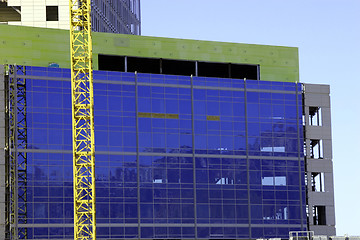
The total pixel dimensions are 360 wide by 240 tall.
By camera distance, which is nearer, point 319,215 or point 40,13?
point 319,215

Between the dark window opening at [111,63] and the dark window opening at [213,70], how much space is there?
13759 millimetres

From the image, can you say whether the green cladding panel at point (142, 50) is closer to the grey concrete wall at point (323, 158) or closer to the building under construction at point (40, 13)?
the grey concrete wall at point (323, 158)

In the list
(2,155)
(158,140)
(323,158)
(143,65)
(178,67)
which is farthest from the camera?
(323,158)

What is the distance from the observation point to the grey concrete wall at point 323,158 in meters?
144

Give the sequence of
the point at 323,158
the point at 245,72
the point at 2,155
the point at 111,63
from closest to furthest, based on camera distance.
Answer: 1. the point at 2,155
2. the point at 111,63
3. the point at 323,158
4. the point at 245,72

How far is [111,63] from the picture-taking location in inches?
5502

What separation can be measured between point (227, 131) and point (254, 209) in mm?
12904

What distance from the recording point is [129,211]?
433ft

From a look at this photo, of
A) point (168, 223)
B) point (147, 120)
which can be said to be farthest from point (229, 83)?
point (168, 223)

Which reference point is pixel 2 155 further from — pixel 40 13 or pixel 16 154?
pixel 40 13

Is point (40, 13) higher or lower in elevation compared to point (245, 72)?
higher

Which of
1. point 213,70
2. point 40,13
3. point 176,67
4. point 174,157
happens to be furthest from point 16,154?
point 213,70

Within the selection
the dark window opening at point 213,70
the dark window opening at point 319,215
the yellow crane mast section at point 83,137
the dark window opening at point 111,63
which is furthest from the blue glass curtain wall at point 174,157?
the dark window opening at point 213,70

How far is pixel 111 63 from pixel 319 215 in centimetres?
4177
